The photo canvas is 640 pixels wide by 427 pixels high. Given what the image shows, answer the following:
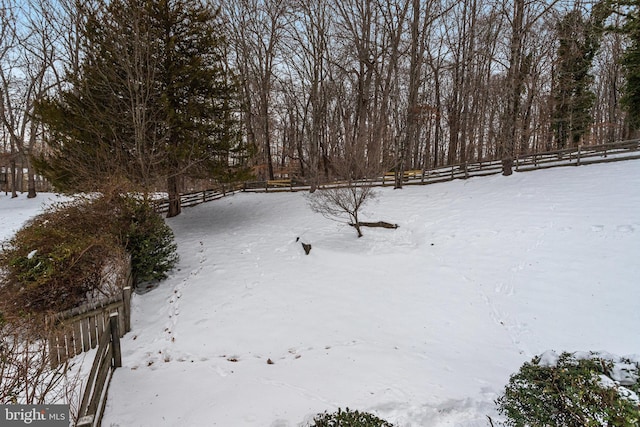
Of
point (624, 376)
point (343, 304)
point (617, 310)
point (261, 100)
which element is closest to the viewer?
point (624, 376)

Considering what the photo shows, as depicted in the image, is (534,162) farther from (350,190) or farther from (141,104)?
(141,104)

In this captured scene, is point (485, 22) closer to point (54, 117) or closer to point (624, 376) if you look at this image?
point (624, 376)

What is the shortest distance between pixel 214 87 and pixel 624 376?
48.1 ft

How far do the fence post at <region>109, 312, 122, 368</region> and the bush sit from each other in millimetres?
4944

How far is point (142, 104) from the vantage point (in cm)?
984

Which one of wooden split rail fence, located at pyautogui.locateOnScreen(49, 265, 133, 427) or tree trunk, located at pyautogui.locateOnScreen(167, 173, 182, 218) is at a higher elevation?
tree trunk, located at pyautogui.locateOnScreen(167, 173, 182, 218)

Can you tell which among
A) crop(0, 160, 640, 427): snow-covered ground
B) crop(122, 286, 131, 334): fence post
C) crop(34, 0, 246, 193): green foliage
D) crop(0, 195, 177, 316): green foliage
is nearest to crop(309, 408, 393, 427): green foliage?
crop(0, 160, 640, 427): snow-covered ground

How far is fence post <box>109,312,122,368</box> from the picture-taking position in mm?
4293

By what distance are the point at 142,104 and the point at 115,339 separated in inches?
324

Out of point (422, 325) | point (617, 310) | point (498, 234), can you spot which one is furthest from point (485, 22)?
point (422, 325)

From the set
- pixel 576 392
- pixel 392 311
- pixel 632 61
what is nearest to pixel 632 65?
pixel 632 61

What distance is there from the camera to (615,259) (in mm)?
6996

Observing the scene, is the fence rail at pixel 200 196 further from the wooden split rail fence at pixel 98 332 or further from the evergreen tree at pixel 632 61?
the evergreen tree at pixel 632 61

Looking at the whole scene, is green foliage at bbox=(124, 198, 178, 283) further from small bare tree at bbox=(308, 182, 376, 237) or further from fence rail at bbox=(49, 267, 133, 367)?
small bare tree at bbox=(308, 182, 376, 237)
